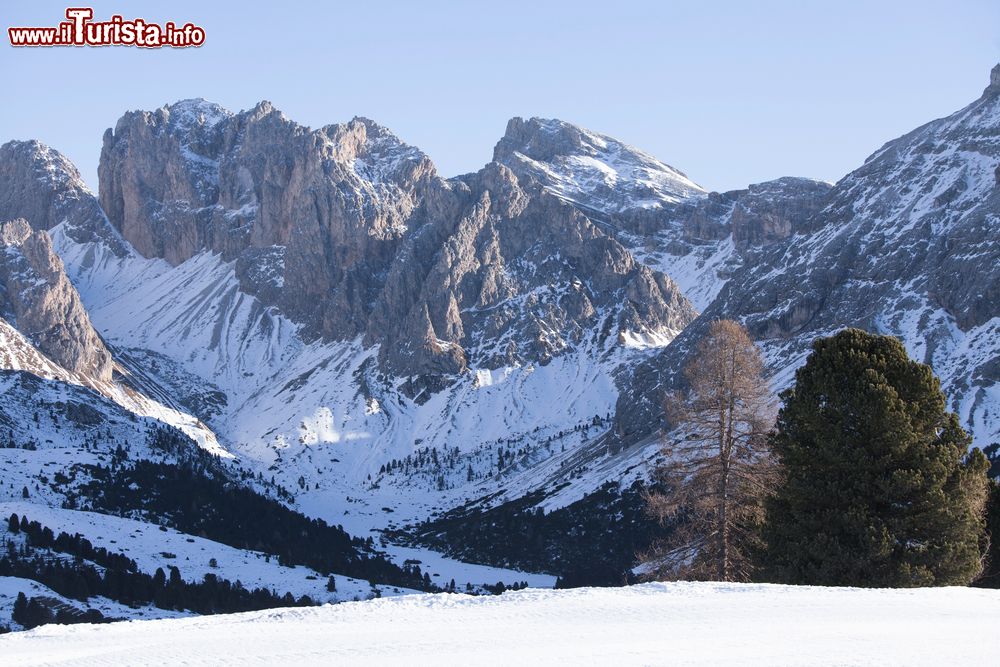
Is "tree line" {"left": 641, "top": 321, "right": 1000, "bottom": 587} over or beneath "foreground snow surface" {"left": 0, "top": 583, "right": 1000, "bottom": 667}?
over

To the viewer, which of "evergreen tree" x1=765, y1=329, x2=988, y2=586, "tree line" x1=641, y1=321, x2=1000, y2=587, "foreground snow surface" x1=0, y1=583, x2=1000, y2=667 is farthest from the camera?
"tree line" x1=641, y1=321, x2=1000, y2=587

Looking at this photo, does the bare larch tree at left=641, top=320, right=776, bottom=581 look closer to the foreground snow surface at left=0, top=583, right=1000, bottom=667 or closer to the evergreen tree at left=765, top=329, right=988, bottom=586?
the evergreen tree at left=765, top=329, right=988, bottom=586

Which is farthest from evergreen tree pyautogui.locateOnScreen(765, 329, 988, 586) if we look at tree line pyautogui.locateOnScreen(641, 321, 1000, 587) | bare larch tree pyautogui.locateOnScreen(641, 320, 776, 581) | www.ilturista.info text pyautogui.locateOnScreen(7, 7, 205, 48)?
www.ilturista.info text pyautogui.locateOnScreen(7, 7, 205, 48)

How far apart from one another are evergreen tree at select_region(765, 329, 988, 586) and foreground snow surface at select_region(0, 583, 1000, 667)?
12.9ft

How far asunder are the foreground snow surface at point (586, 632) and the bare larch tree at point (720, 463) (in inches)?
248

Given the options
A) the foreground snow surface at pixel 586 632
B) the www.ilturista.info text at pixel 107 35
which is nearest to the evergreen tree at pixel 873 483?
the foreground snow surface at pixel 586 632

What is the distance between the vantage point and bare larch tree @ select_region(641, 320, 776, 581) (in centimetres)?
3978

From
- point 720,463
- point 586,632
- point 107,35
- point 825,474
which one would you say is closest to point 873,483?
point 825,474

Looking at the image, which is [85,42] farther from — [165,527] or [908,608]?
[165,527]

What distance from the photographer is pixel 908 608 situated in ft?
99.2

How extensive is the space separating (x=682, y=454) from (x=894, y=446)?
734 cm

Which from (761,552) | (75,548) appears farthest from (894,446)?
(75,548)

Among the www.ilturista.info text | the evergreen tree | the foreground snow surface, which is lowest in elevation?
the foreground snow surface

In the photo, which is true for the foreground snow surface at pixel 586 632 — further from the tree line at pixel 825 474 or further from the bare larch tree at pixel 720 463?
the bare larch tree at pixel 720 463
